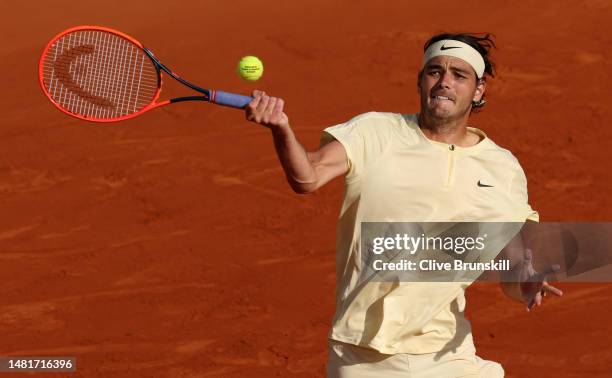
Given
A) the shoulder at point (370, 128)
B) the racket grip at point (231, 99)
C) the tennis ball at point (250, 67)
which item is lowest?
the shoulder at point (370, 128)

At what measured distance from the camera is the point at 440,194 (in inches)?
172

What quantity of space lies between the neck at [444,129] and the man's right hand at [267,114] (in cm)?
81

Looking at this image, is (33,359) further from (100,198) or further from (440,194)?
(440,194)

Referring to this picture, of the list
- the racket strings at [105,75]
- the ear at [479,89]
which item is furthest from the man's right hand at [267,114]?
the racket strings at [105,75]

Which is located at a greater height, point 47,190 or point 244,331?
point 47,190

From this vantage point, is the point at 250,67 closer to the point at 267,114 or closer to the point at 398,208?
the point at 398,208

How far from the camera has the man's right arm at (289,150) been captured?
12.8 ft

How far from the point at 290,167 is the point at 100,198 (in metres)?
6.43

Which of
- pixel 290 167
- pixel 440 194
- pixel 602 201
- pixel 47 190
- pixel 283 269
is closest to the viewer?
pixel 290 167

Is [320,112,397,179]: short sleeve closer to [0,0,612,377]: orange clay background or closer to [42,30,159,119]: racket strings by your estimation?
[42,30,159,119]: racket strings

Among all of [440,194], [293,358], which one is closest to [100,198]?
[293,358]

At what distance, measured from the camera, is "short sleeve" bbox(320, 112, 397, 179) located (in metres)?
4.25

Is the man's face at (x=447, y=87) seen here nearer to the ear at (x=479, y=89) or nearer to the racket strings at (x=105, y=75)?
the ear at (x=479, y=89)

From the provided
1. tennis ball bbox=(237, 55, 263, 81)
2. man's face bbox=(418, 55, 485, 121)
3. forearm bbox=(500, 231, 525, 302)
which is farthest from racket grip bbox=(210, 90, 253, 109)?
tennis ball bbox=(237, 55, 263, 81)
